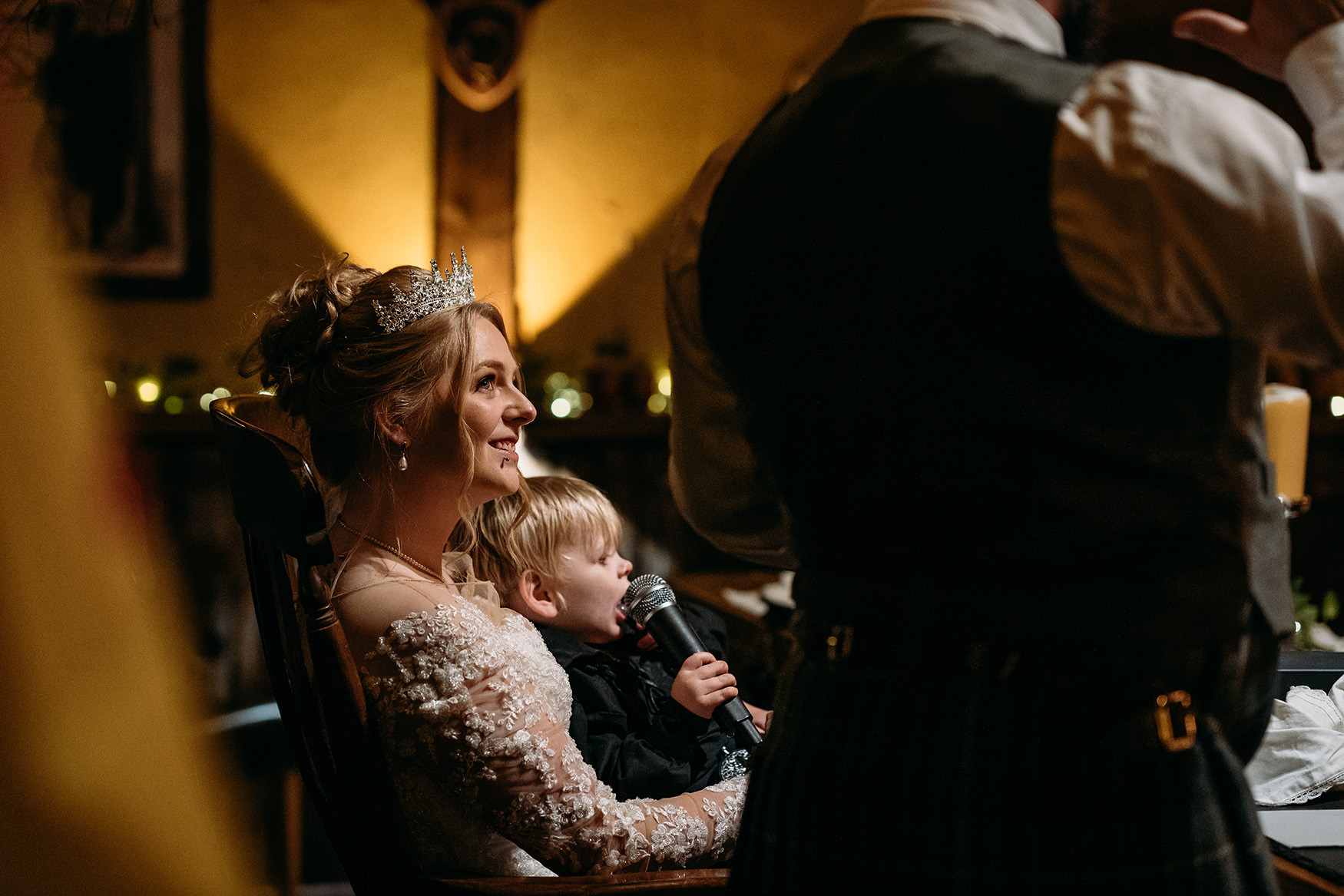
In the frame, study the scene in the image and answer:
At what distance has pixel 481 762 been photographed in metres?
1.26

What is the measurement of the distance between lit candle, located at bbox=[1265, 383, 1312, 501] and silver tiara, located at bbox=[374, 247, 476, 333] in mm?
1221

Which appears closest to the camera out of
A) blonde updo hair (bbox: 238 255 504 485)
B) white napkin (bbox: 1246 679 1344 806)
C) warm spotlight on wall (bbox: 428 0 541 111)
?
white napkin (bbox: 1246 679 1344 806)

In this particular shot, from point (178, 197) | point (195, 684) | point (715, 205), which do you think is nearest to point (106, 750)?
point (715, 205)

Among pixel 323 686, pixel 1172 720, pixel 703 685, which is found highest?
pixel 1172 720

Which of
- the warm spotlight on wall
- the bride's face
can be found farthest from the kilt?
Result: the warm spotlight on wall

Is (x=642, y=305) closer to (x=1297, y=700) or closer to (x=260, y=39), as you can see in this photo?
(x=260, y=39)

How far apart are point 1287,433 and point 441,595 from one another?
1281 millimetres

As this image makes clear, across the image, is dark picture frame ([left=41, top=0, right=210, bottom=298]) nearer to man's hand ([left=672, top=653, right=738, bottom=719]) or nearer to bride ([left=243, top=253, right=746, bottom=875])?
bride ([left=243, top=253, right=746, bottom=875])

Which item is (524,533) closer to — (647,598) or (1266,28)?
(647,598)

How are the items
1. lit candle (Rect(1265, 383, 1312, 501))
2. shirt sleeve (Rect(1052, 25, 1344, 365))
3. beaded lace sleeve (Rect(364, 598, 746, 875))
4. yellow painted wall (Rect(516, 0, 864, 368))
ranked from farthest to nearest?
yellow painted wall (Rect(516, 0, 864, 368)) < lit candle (Rect(1265, 383, 1312, 501)) < beaded lace sleeve (Rect(364, 598, 746, 875)) < shirt sleeve (Rect(1052, 25, 1344, 365))

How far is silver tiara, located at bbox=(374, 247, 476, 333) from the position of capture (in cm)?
146

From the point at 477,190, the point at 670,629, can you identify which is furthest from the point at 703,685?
the point at 477,190

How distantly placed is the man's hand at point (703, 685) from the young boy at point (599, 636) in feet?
0.11

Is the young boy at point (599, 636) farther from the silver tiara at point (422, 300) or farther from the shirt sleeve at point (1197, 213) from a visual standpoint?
the shirt sleeve at point (1197, 213)
